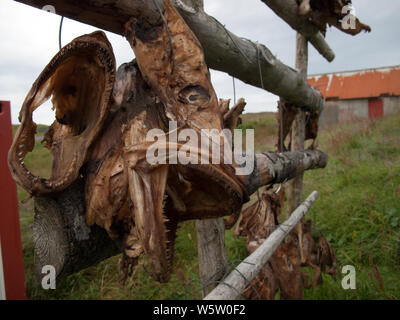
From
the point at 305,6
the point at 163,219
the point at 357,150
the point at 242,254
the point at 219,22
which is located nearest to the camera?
the point at 163,219

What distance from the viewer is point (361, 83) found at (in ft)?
30.6

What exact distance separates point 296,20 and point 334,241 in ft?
8.09

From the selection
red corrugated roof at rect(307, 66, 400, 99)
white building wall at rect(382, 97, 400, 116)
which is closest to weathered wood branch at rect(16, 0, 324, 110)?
red corrugated roof at rect(307, 66, 400, 99)

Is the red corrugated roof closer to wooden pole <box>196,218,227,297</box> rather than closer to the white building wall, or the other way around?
the white building wall

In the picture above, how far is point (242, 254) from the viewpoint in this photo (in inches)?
120

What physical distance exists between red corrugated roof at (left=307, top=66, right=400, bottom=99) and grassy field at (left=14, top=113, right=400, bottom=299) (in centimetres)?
522

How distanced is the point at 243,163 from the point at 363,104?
10.4 metres

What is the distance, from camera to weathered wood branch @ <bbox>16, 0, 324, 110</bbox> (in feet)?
2.02

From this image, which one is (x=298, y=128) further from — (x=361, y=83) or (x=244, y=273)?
(x=361, y=83)

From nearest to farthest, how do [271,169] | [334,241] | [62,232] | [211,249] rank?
[62,232] → [271,169] → [211,249] → [334,241]

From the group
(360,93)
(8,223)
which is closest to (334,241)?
(8,223)
